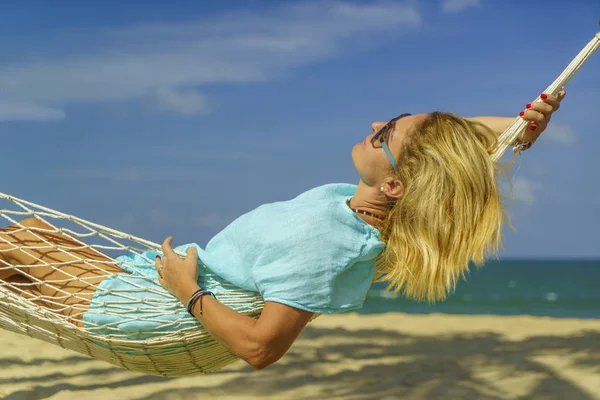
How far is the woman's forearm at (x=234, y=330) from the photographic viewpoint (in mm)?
1836

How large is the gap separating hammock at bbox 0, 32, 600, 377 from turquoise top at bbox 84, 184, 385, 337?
0.04ft

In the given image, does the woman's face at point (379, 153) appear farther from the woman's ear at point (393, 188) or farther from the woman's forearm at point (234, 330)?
the woman's forearm at point (234, 330)

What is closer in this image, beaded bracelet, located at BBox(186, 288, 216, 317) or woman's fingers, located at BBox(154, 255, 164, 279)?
beaded bracelet, located at BBox(186, 288, 216, 317)

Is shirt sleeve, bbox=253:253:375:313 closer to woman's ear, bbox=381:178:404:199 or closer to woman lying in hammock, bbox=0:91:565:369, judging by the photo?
woman lying in hammock, bbox=0:91:565:369

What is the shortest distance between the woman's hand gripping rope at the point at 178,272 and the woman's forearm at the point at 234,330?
0.26 ft

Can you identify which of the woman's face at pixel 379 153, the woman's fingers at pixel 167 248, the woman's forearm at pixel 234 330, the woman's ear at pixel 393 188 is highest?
the woman's face at pixel 379 153

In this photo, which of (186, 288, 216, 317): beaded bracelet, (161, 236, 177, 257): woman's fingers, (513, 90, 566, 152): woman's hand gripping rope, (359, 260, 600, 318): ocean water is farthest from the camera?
(359, 260, 600, 318): ocean water

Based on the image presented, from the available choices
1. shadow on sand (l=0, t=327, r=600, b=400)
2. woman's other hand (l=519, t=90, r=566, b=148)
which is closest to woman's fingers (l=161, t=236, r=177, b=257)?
woman's other hand (l=519, t=90, r=566, b=148)

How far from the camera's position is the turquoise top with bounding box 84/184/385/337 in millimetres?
1884

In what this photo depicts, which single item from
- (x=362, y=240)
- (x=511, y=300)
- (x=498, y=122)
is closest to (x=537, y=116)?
(x=498, y=122)

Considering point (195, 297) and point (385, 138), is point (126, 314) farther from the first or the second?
point (385, 138)

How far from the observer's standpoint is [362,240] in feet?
6.52

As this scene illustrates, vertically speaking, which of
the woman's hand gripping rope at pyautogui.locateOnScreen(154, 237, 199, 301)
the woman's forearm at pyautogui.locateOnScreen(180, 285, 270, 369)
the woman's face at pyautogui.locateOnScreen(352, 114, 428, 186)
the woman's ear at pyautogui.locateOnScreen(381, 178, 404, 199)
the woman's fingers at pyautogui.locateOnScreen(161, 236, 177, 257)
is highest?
the woman's face at pyautogui.locateOnScreen(352, 114, 428, 186)

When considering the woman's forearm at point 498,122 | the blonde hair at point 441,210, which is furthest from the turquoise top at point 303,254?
the woman's forearm at point 498,122
